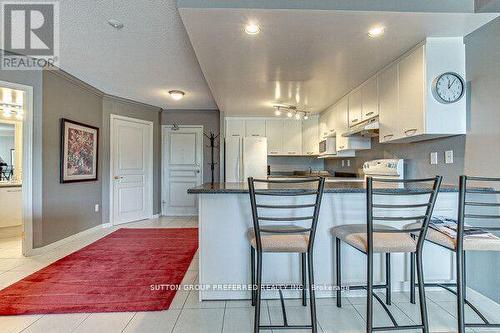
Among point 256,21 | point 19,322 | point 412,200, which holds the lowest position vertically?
point 19,322

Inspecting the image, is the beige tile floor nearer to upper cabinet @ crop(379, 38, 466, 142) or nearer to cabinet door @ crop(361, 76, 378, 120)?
upper cabinet @ crop(379, 38, 466, 142)

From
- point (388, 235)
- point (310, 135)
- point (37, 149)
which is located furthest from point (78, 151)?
point (388, 235)

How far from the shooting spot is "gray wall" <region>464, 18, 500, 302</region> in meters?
2.07

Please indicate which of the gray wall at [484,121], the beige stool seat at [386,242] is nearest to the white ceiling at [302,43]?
the gray wall at [484,121]

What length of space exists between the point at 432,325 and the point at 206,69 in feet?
9.80

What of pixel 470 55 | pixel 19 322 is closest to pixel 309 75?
pixel 470 55

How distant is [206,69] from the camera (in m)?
3.01

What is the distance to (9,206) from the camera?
4684mm

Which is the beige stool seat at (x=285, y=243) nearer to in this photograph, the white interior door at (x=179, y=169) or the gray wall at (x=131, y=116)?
the gray wall at (x=131, y=116)

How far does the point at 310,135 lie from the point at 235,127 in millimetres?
1542

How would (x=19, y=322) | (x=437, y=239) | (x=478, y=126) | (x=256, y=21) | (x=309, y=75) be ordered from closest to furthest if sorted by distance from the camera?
(x=437, y=239)
(x=19, y=322)
(x=256, y=21)
(x=478, y=126)
(x=309, y=75)

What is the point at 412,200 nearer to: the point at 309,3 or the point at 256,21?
the point at 309,3

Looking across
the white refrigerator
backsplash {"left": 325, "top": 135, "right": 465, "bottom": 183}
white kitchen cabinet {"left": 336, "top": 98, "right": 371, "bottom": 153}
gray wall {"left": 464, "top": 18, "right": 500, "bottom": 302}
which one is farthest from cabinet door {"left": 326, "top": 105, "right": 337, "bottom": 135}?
gray wall {"left": 464, "top": 18, "right": 500, "bottom": 302}

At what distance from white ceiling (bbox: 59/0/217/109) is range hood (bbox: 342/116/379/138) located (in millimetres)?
2170
